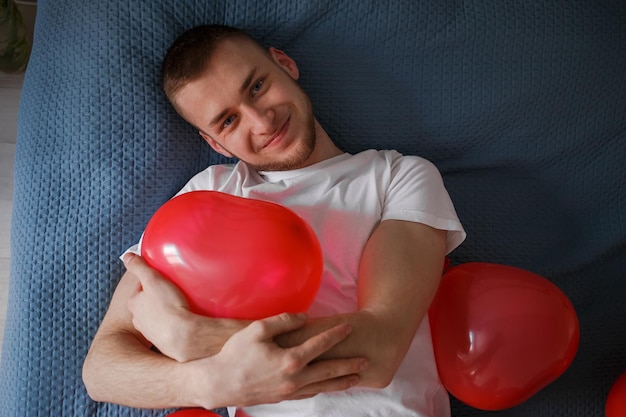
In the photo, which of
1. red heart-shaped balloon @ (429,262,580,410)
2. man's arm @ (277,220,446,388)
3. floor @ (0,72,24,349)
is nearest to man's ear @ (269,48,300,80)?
man's arm @ (277,220,446,388)

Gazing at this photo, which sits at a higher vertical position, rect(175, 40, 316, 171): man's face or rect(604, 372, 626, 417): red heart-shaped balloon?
rect(175, 40, 316, 171): man's face

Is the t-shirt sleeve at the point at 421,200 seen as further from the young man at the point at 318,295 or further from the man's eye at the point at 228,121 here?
the man's eye at the point at 228,121

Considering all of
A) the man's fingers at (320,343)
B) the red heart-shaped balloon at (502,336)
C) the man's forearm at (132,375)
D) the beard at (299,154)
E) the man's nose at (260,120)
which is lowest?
the man's forearm at (132,375)

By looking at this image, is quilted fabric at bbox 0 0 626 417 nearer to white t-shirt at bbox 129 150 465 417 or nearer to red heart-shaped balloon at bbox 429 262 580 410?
white t-shirt at bbox 129 150 465 417

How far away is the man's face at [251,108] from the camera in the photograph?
1.26 meters

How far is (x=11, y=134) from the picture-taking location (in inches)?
72.8

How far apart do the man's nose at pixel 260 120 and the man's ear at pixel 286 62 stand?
0.18 m

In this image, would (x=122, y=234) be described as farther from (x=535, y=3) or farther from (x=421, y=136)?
(x=535, y=3)

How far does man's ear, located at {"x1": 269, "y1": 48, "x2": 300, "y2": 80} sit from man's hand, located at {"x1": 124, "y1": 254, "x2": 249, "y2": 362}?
60 cm

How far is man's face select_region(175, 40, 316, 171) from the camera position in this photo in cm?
126

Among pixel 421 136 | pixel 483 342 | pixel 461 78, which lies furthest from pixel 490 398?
pixel 461 78

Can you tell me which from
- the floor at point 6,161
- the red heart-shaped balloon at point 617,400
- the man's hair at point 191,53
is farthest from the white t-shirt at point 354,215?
the floor at point 6,161

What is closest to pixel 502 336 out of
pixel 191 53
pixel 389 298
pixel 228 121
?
pixel 389 298

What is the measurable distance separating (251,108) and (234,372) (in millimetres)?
555
